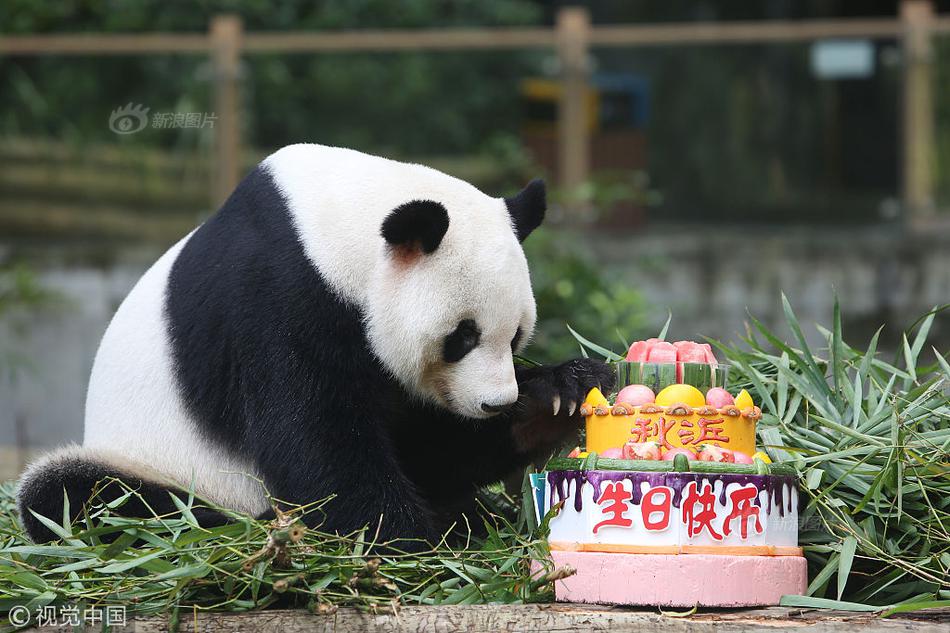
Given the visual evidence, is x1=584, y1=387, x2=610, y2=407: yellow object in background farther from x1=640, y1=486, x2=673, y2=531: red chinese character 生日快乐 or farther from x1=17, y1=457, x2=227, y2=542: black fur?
x1=17, y1=457, x2=227, y2=542: black fur

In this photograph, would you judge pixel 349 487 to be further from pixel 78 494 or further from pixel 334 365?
pixel 78 494

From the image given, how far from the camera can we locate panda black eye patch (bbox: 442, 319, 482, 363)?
3.43 metres

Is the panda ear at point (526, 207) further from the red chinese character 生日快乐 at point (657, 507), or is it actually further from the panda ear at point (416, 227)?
the red chinese character 生日快乐 at point (657, 507)

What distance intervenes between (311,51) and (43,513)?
24.1 feet

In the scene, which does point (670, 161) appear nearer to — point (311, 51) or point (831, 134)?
point (831, 134)

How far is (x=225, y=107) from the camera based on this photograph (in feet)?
33.5

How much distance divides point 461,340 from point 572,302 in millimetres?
5314

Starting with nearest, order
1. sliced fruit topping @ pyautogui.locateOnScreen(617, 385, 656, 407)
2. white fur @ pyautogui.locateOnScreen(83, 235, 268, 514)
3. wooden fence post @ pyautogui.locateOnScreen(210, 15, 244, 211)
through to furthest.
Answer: sliced fruit topping @ pyautogui.locateOnScreen(617, 385, 656, 407) < white fur @ pyautogui.locateOnScreen(83, 235, 268, 514) < wooden fence post @ pyautogui.locateOnScreen(210, 15, 244, 211)

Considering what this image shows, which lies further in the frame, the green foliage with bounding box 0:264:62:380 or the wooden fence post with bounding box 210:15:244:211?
the wooden fence post with bounding box 210:15:244:211

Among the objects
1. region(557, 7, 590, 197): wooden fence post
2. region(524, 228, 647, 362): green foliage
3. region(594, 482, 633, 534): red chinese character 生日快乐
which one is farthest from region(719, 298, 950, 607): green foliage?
region(557, 7, 590, 197): wooden fence post

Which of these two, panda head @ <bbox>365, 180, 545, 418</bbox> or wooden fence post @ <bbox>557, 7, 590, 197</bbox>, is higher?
wooden fence post @ <bbox>557, 7, 590, 197</bbox>

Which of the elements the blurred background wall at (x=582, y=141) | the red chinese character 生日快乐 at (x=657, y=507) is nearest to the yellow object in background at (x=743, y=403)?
the red chinese character 生日快乐 at (x=657, y=507)

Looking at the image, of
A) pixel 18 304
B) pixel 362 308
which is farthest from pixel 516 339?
pixel 18 304

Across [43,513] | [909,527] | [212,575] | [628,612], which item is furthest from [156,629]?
[909,527]
